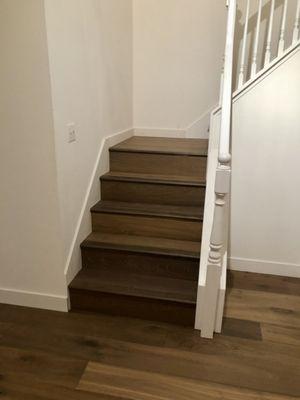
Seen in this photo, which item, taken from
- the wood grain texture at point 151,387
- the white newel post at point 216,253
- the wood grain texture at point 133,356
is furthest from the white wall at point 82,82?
the white newel post at point 216,253

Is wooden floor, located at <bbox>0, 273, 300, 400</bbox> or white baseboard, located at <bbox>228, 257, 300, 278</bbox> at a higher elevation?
white baseboard, located at <bbox>228, 257, 300, 278</bbox>

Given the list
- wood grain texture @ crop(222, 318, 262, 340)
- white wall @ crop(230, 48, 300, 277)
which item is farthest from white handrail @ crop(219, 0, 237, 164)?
wood grain texture @ crop(222, 318, 262, 340)

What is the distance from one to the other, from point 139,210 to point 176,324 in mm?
836

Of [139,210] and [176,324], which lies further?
[139,210]

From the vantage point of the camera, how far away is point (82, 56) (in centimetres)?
215

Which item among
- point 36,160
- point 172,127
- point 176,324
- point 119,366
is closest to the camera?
point 119,366

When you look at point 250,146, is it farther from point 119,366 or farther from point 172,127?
point 119,366

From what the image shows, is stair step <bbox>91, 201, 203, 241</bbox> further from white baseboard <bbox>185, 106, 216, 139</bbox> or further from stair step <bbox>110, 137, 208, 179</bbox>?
white baseboard <bbox>185, 106, 216, 139</bbox>

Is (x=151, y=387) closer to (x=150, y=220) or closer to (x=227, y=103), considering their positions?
(x=150, y=220)

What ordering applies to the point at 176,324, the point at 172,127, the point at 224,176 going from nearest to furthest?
the point at 224,176 → the point at 176,324 → the point at 172,127

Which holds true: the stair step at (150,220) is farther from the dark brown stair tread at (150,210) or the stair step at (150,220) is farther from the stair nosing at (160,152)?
the stair nosing at (160,152)

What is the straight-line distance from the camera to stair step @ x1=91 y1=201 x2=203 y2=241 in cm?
235

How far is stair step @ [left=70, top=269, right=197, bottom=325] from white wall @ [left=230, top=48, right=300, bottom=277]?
0.76m

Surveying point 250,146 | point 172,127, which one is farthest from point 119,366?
point 172,127
